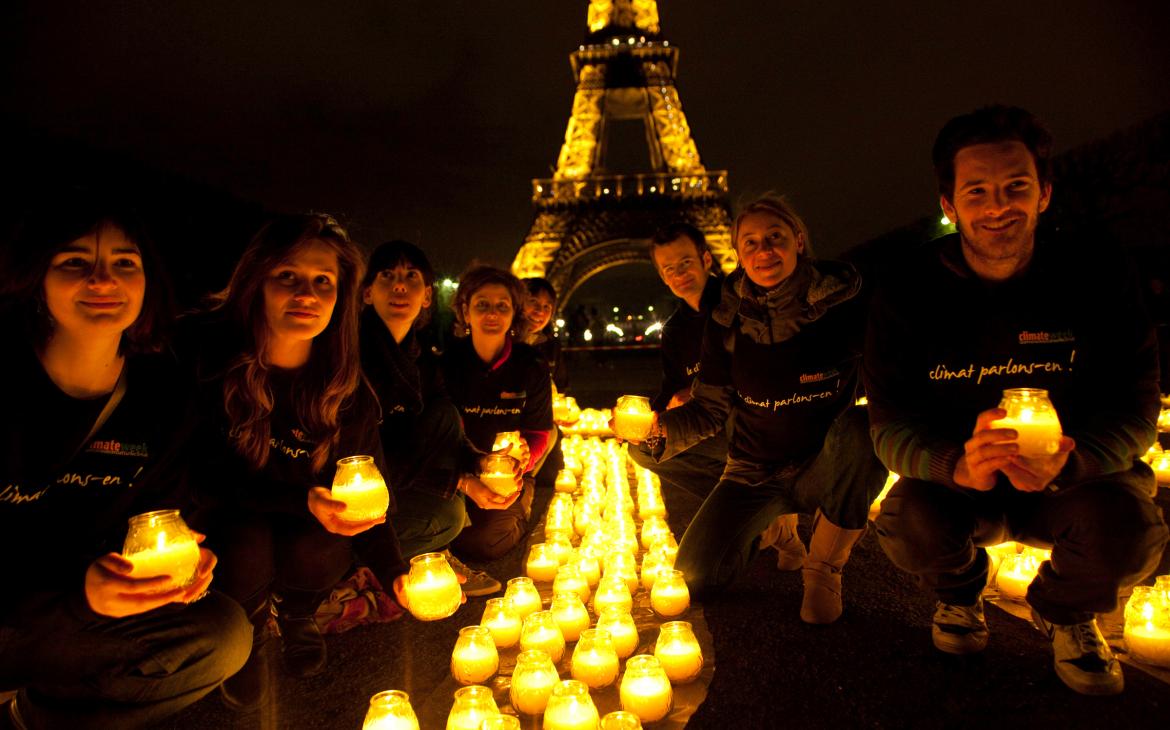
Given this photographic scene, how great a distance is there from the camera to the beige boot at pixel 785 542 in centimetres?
350

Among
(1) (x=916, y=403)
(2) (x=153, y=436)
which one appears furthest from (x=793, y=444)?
(2) (x=153, y=436)

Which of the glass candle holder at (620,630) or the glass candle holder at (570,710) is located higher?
the glass candle holder at (570,710)

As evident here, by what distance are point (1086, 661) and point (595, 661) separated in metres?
1.64

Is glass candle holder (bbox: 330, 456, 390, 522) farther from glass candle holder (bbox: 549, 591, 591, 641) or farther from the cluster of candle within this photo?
the cluster of candle

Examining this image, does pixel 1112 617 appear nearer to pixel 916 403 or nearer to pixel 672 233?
pixel 916 403

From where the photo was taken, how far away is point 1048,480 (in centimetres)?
198

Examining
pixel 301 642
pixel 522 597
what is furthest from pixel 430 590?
pixel 301 642

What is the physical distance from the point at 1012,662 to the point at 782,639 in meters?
0.81

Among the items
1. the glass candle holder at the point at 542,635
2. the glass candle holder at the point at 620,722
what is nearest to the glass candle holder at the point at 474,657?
the glass candle holder at the point at 542,635

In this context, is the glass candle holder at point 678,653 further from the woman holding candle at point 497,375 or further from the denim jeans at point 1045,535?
the woman holding candle at point 497,375

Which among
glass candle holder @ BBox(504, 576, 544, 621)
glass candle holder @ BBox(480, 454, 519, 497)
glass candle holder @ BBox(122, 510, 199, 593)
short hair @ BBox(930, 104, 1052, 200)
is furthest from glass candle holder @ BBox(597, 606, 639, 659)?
short hair @ BBox(930, 104, 1052, 200)

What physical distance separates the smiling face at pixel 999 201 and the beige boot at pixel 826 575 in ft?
4.13

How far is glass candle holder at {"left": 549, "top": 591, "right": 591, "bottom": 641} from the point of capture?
8.68ft

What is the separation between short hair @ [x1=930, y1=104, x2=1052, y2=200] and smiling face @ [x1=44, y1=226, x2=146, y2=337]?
2.92m
